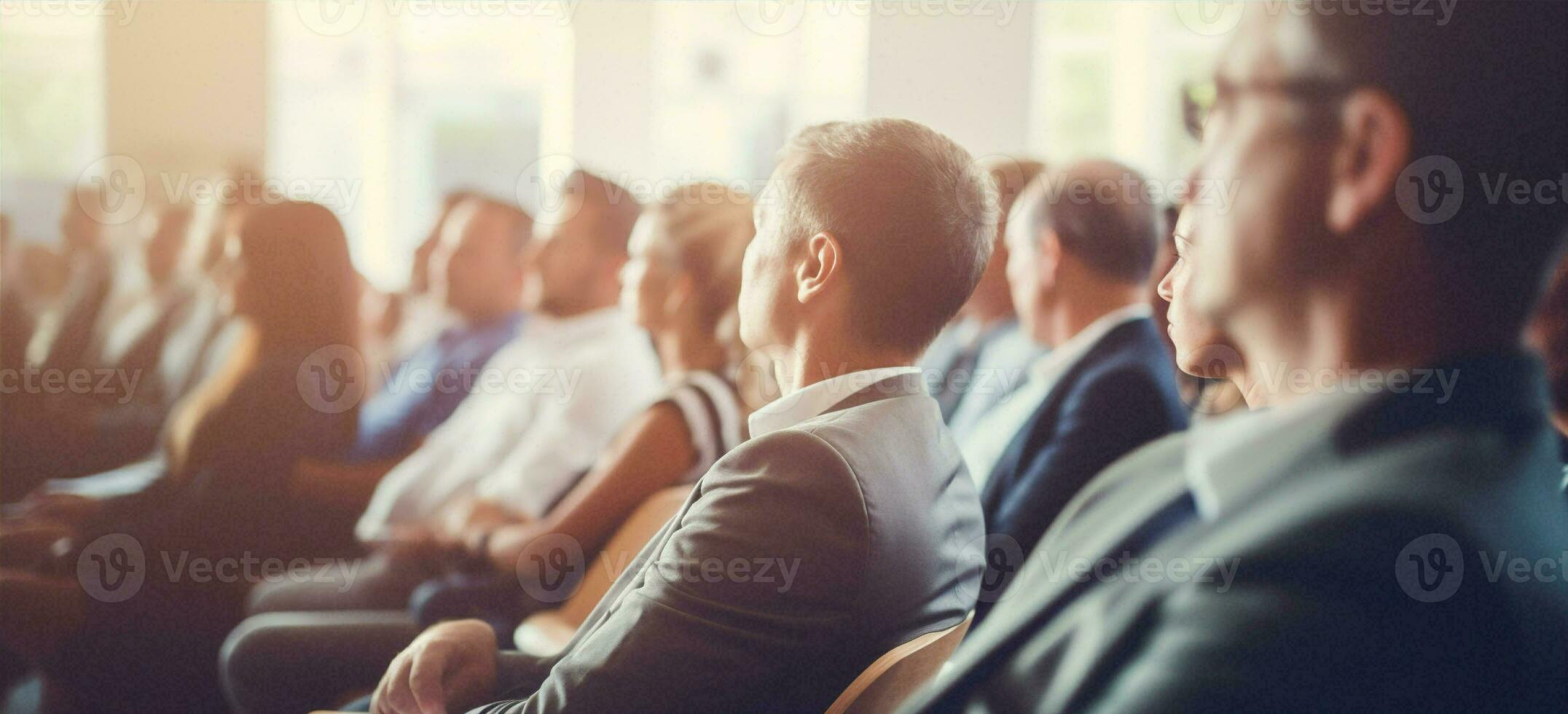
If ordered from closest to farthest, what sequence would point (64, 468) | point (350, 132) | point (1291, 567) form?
point (1291, 567)
point (64, 468)
point (350, 132)

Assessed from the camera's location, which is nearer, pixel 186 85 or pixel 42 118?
pixel 186 85

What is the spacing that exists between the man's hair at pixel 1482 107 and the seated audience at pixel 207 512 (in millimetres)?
2481

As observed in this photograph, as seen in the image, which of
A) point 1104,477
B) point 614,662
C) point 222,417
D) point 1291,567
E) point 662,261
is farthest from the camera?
point 222,417

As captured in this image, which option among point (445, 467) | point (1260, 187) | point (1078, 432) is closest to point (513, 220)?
point (445, 467)

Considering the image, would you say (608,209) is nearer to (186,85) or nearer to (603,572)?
(603,572)

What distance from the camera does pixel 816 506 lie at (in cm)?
99

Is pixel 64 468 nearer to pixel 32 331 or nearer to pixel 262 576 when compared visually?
pixel 32 331

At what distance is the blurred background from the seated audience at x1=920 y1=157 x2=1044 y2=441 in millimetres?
1927

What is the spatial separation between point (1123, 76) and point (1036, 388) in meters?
5.12

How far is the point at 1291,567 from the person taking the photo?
0.54 m

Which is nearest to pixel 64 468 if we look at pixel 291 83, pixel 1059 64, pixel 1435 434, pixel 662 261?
pixel 662 261

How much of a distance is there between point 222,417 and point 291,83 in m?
4.81

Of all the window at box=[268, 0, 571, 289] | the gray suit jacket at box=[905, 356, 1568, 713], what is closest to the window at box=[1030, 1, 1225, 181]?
the window at box=[268, 0, 571, 289]

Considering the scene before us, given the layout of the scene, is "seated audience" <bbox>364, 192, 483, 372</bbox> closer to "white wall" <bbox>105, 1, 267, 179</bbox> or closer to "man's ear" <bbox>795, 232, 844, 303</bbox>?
"white wall" <bbox>105, 1, 267, 179</bbox>
